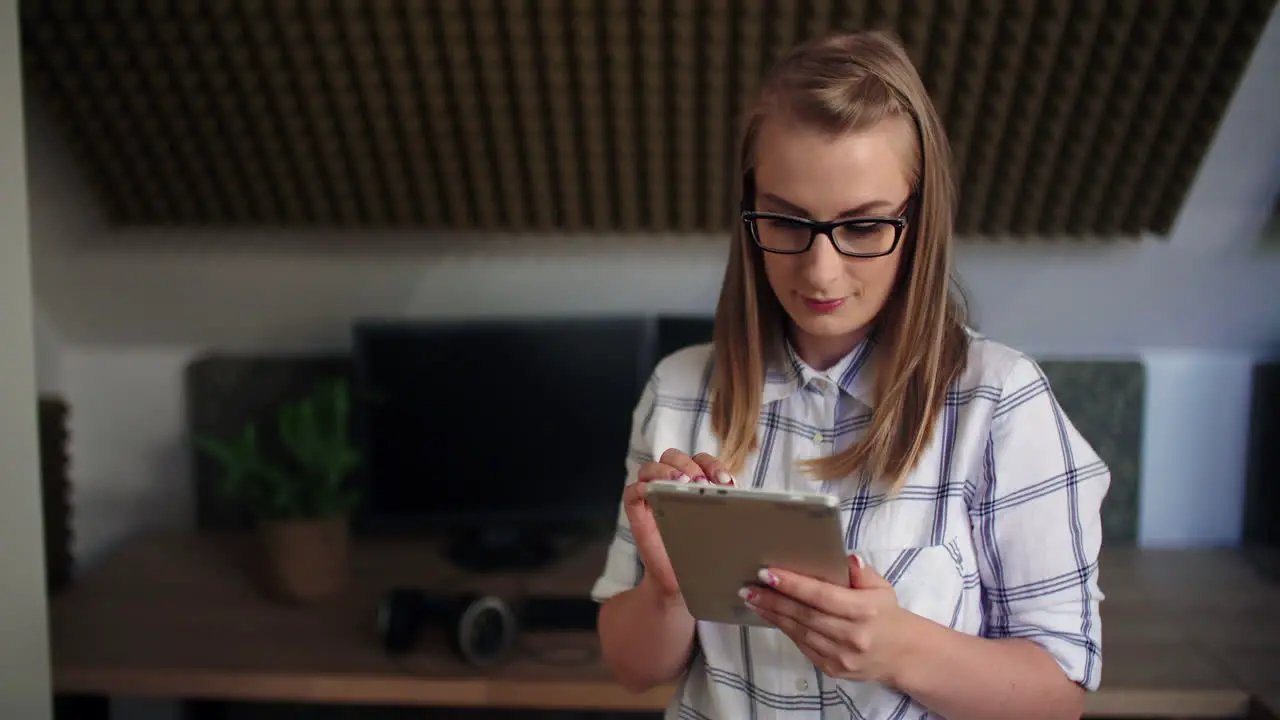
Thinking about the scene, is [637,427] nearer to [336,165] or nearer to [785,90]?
[785,90]

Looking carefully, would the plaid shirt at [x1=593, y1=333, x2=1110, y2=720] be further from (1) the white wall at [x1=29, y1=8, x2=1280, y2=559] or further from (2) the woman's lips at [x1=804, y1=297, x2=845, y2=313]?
(1) the white wall at [x1=29, y1=8, x2=1280, y2=559]

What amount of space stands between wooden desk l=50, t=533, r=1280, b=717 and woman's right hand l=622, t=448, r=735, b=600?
2.51ft

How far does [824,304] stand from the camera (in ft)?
3.46

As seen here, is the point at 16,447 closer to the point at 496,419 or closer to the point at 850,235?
the point at 496,419

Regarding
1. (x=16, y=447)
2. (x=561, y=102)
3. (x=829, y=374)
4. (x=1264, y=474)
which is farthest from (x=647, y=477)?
(x=1264, y=474)

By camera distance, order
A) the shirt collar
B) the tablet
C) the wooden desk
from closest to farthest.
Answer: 1. the tablet
2. the shirt collar
3. the wooden desk

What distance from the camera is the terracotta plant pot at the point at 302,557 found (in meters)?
2.07

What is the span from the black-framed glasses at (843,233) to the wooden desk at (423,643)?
1015 millimetres

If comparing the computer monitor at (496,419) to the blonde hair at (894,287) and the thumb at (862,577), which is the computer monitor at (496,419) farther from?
the thumb at (862,577)

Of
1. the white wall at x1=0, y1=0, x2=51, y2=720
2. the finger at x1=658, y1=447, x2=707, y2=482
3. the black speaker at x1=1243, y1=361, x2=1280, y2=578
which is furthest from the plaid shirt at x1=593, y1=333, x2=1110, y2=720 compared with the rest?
the black speaker at x1=1243, y1=361, x2=1280, y2=578

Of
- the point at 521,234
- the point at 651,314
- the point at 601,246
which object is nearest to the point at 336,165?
the point at 521,234

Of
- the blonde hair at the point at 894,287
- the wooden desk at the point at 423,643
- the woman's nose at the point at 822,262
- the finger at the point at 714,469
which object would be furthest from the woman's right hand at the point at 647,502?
the wooden desk at the point at 423,643

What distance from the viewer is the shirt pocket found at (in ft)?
3.49

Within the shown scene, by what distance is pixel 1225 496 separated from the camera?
91.7 inches
